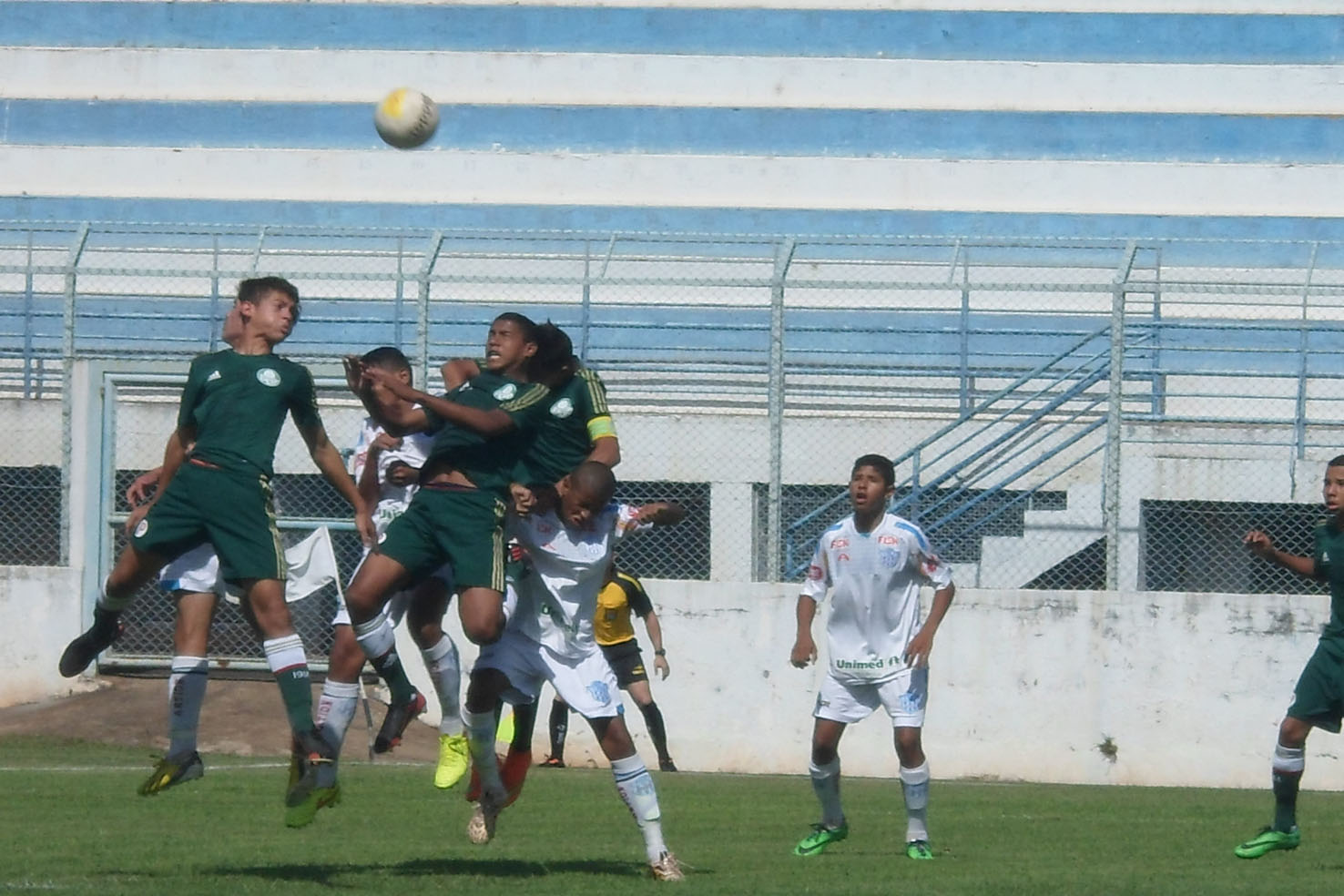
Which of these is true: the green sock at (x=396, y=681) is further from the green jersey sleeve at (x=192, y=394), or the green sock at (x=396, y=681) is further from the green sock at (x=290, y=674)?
the green jersey sleeve at (x=192, y=394)

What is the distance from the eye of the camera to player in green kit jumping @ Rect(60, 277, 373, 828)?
7.97 meters

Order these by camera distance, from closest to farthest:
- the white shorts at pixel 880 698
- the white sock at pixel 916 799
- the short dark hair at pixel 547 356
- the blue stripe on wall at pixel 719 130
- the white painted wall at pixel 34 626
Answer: the short dark hair at pixel 547 356 < the white sock at pixel 916 799 < the white shorts at pixel 880 698 < the white painted wall at pixel 34 626 < the blue stripe on wall at pixel 719 130

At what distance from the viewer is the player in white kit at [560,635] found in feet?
26.8

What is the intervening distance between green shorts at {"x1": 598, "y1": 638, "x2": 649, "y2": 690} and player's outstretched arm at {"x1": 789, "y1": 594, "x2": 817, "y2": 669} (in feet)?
15.6

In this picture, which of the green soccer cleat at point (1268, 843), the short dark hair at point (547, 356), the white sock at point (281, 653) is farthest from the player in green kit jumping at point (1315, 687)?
the white sock at point (281, 653)

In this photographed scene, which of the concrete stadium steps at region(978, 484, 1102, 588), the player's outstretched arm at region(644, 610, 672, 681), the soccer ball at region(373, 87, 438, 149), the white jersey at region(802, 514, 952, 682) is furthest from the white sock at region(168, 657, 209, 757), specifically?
the concrete stadium steps at region(978, 484, 1102, 588)

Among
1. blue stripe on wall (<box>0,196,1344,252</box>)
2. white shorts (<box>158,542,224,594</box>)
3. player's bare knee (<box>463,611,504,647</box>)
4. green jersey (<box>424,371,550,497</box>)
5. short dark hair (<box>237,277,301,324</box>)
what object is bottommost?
player's bare knee (<box>463,611,504,647</box>)

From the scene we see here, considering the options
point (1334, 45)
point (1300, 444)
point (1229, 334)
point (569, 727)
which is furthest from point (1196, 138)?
point (569, 727)

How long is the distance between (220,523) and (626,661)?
709 centimetres

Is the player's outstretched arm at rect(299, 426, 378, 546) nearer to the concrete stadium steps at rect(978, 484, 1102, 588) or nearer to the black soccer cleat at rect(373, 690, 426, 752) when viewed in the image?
the black soccer cleat at rect(373, 690, 426, 752)

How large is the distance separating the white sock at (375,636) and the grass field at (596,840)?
87 cm

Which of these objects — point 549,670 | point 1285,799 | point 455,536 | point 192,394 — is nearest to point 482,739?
point 549,670

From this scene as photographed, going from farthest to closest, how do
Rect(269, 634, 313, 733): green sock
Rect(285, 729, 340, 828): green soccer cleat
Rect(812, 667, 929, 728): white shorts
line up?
Rect(812, 667, 929, 728): white shorts → Rect(269, 634, 313, 733): green sock → Rect(285, 729, 340, 828): green soccer cleat

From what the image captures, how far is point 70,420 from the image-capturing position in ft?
55.7
